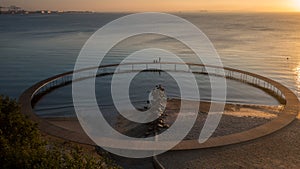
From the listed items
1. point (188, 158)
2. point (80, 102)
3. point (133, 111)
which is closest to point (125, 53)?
point (80, 102)

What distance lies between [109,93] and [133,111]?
29.3ft

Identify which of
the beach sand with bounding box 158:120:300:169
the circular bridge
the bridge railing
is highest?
the bridge railing

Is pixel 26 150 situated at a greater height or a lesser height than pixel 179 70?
lesser

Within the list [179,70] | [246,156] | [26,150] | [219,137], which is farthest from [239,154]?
[179,70]

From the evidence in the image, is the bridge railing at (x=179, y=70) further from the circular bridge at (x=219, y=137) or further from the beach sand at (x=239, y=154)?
the beach sand at (x=239, y=154)

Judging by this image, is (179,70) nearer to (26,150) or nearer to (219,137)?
(219,137)

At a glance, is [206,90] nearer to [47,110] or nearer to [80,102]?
[80,102]

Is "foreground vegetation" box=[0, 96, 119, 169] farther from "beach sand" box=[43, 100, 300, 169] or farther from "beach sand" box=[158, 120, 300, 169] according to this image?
"beach sand" box=[158, 120, 300, 169]

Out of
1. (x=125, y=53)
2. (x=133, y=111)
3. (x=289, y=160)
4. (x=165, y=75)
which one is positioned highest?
(x=125, y=53)

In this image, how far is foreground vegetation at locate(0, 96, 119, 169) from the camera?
7.73 m

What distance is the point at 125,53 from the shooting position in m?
66.4

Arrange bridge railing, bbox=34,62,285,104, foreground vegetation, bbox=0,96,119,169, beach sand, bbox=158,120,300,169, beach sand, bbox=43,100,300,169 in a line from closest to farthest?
1. foreground vegetation, bbox=0,96,119,169
2. beach sand, bbox=158,120,300,169
3. beach sand, bbox=43,100,300,169
4. bridge railing, bbox=34,62,285,104

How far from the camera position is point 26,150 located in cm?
852

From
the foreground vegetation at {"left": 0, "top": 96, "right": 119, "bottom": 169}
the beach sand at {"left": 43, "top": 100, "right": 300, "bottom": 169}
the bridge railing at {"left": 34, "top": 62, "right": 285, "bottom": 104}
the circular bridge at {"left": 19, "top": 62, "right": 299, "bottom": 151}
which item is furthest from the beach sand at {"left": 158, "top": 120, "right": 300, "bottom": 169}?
the bridge railing at {"left": 34, "top": 62, "right": 285, "bottom": 104}
